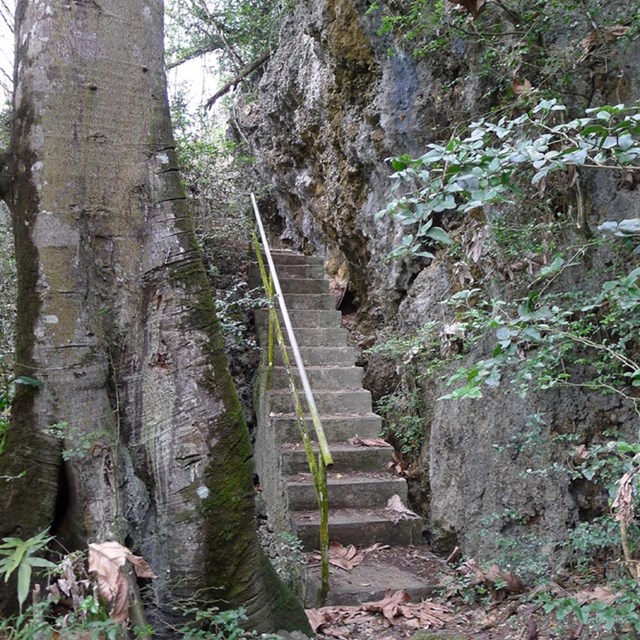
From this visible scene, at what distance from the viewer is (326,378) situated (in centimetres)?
539

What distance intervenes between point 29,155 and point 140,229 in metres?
0.50

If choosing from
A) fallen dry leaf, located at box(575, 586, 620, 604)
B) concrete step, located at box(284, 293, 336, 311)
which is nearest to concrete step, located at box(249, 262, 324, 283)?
concrete step, located at box(284, 293, 336, 311)

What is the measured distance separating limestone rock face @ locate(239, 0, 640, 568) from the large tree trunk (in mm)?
1544

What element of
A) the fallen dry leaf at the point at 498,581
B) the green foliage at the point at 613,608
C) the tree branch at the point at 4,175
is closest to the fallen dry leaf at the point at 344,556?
the fallen dry leaf at the point at 498,581

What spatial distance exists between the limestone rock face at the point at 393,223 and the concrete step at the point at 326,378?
332 mm

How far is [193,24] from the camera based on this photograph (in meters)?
10.2

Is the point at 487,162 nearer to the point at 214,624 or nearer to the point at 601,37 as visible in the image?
the point at 601,37

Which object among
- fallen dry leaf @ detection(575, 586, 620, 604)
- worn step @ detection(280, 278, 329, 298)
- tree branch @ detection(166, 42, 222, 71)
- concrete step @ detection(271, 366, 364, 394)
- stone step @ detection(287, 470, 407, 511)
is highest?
tree branch @ detection(166, 42, 222, 71)

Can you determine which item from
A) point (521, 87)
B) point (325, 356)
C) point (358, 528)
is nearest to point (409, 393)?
point (325, 356)

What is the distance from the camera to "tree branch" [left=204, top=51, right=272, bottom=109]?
995 centimetres

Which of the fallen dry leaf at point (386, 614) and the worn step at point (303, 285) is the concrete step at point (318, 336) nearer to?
the worn step at point (303, 285)

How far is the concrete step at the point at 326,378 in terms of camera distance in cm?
534

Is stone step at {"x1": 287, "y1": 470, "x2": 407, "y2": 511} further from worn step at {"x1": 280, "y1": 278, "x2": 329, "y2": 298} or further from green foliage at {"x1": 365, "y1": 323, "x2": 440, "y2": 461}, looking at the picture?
worn step at {"x1": 280, "y1": 278, "x2": 329, "y2": 298}

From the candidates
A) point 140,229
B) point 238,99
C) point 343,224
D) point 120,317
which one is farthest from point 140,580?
point 238,99
